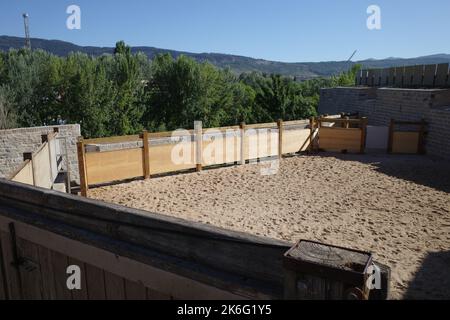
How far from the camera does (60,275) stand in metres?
2.66

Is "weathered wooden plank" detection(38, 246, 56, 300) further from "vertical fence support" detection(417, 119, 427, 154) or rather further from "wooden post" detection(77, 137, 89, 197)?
"vertical fence support" detection(417, 119, 427, 154)

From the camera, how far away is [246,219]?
292 inches

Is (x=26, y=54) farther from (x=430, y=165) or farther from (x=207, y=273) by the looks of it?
(x=207, y=273)

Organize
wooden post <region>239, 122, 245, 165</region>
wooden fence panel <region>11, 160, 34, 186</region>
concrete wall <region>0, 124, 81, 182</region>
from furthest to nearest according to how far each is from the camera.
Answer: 1. concrete wall <region>0, 124, 81, 182</region>
2. wooden post <region>239, 122, 245, 165</region>
3. wooden fence panel <region>11, 160, 34, 186</region>

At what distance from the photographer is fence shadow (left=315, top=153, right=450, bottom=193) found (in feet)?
33.3

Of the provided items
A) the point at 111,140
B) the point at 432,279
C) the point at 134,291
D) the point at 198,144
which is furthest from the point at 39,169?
the point at 432,279

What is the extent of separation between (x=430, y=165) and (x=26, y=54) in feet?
109

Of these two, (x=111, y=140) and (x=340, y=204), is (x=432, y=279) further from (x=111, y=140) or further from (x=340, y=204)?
(x=111, y=140)

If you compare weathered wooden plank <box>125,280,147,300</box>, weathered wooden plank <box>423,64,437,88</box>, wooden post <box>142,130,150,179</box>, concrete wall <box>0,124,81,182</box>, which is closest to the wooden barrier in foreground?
weathered wooden plank <box>125,280,147,300</box>

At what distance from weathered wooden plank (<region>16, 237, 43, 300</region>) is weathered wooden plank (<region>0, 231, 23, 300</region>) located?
0.09m

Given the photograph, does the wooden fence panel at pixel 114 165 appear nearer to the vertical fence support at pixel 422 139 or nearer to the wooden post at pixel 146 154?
the wooden post at pixel 146 154
